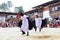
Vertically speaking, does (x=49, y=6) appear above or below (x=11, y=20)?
above

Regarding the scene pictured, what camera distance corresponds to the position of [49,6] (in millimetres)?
35906

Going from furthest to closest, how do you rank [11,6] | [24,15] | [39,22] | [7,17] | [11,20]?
[11,6] → [7,17] → [11,20] → [39,22] → [24,15]

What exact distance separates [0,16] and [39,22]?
73.5 ft

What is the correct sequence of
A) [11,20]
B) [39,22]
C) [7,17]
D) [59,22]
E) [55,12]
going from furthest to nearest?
1. [7,17]
2. [11,20]
3. [55,12]
4. [59,22]
5. [39,22]

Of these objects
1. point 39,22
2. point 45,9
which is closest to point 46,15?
point 45,9

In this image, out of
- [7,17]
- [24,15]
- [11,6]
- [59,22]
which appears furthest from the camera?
[11,6]

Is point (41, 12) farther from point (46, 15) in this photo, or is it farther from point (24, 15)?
point (24, 15)

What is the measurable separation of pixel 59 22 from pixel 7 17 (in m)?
15.0

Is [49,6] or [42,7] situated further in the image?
[42,7]

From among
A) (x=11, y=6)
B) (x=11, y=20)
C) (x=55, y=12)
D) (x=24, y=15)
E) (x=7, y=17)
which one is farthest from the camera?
(x=11, y=6)

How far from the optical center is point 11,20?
1489 inches

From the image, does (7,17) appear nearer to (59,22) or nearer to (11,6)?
(59,22)

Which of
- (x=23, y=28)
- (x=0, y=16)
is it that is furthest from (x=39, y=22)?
(x=0, y=16)

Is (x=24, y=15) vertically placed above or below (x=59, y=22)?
above
